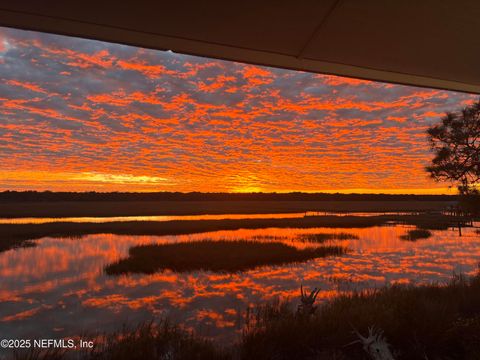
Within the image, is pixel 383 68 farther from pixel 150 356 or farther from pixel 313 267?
pixel 313 267

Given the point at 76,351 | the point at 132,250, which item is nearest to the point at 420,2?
the point at 76,351

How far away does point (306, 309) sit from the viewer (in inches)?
255

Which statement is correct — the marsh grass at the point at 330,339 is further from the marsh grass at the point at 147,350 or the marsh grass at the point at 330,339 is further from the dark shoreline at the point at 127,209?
the dark shoreline at the point at 127,209

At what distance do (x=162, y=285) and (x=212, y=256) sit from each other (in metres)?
5.03

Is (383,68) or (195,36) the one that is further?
(383,68)

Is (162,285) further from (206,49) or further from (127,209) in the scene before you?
(127,209)

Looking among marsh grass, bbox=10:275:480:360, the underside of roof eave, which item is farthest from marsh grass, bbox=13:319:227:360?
the underside of roof eave

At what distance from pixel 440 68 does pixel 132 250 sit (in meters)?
16.7

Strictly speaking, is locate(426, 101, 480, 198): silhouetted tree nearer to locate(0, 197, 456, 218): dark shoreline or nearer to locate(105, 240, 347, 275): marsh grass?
locate(105, 240, 347, 275): marsh grass

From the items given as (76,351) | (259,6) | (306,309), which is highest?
(259,6)

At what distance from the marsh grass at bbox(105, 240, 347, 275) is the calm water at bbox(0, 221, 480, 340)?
818 mm

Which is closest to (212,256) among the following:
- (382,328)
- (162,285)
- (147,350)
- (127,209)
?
(162,285)

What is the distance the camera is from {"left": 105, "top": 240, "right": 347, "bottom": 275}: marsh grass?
13133 millimetres

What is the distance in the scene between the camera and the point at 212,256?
15289mm
